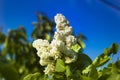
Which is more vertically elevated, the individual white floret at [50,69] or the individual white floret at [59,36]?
the individual white floret at [59,36]

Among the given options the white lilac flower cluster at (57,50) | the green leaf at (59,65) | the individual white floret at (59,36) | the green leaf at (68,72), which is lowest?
the green leaf at (68,72)

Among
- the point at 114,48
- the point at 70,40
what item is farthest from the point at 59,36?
the point at 114,48

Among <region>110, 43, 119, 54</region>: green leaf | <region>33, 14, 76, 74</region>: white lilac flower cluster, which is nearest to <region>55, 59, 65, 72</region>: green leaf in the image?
<region>33, 14, 76, 74</region>: white lilac flower cluster

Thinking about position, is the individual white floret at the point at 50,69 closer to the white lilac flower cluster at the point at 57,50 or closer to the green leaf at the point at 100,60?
the white lilac flower cluster at the point at 57,50

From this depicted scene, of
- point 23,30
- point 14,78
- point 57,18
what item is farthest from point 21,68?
point 14,78

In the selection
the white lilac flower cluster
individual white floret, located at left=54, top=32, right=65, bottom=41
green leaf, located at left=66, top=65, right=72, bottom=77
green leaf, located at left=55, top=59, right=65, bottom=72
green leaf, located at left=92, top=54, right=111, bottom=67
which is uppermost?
individual white floret, located at left=54, top=32, right=65, bottom=41

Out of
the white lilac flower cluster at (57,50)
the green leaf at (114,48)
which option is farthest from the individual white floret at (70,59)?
the green leaf at (114,48)

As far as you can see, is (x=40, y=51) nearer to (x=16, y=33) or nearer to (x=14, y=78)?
(x=14, y=78)

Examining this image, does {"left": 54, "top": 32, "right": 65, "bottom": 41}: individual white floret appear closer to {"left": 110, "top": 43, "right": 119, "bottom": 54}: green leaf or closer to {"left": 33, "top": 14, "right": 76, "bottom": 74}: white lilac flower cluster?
{"left": 33, "top": 14, "right": 76, "bottom": 74}: white lilac flower cluster
